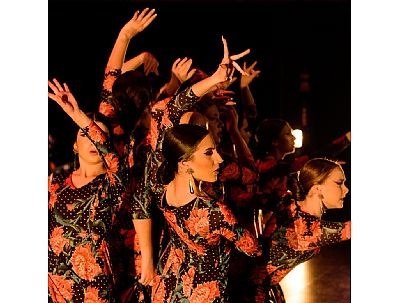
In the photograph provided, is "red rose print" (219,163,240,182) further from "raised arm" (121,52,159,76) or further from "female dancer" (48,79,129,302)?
"raised arm" (121,52,159,76)

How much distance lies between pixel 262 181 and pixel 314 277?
922 millimetres

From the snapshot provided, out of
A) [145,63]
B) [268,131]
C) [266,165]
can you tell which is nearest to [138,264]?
[145,63]

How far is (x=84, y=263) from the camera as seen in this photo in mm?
2734

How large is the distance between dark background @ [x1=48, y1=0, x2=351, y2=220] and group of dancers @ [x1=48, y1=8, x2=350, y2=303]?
0.45m

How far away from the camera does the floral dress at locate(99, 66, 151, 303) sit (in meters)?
2.94

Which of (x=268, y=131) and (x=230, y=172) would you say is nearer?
(x=230, y=172)

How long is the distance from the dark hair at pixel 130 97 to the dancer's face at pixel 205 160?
71 centimetres

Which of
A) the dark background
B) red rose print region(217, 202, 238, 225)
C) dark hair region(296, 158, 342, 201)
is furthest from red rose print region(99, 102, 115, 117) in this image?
dark hair region(296, 158, 342, 201)

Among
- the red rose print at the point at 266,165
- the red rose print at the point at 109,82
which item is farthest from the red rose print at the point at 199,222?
the red rose print at the point at 266,165

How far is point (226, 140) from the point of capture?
3631 millimetres

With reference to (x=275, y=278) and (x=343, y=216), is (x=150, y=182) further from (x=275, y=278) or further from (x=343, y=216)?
(x=343, y=216)

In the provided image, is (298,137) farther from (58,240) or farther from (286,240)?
(58,240)

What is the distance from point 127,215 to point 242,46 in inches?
67.1

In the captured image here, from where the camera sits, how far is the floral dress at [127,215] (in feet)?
9.64
